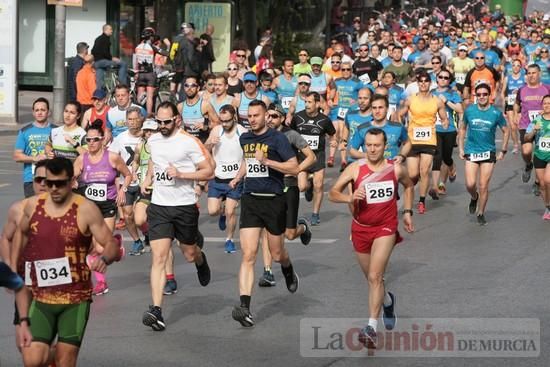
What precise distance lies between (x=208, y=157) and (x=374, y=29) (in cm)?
3113

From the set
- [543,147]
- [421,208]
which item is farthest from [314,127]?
[543,147]

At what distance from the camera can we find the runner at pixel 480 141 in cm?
1838

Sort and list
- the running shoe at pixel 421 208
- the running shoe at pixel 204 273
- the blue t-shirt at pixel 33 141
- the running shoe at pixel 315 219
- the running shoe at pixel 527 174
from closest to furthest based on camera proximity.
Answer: the running shoe at pixel 204 273 < the blue t-shirt at pixel 33 141 < the running shoe at pixel 315 219 < the running shoe at pixel 421 208 < the running shoe at pixel 527 174

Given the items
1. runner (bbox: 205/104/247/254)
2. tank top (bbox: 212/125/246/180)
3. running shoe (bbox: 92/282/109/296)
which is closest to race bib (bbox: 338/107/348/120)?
runner (bbox: 205/104/247/254)

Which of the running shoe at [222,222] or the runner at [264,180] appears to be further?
the running shoe at [222,222]

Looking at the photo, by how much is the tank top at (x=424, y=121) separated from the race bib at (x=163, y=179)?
25.8 feet

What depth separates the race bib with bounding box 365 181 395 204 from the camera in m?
11.4

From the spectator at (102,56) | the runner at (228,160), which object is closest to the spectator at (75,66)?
the spectator at (102,56)

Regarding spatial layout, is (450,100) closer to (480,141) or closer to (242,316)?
(480,141)

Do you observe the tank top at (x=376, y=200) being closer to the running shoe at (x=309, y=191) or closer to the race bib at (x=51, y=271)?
the race bib at (x=51, y=271)

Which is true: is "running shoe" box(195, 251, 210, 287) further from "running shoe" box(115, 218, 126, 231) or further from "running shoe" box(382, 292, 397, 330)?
"running shoe" box(115, 218, 126, 231)

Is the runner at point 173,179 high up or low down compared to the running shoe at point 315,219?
up

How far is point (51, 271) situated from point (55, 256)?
0.30ft

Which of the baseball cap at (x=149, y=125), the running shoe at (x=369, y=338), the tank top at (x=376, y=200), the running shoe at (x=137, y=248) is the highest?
the baseball cap at (x=149, y=125)
